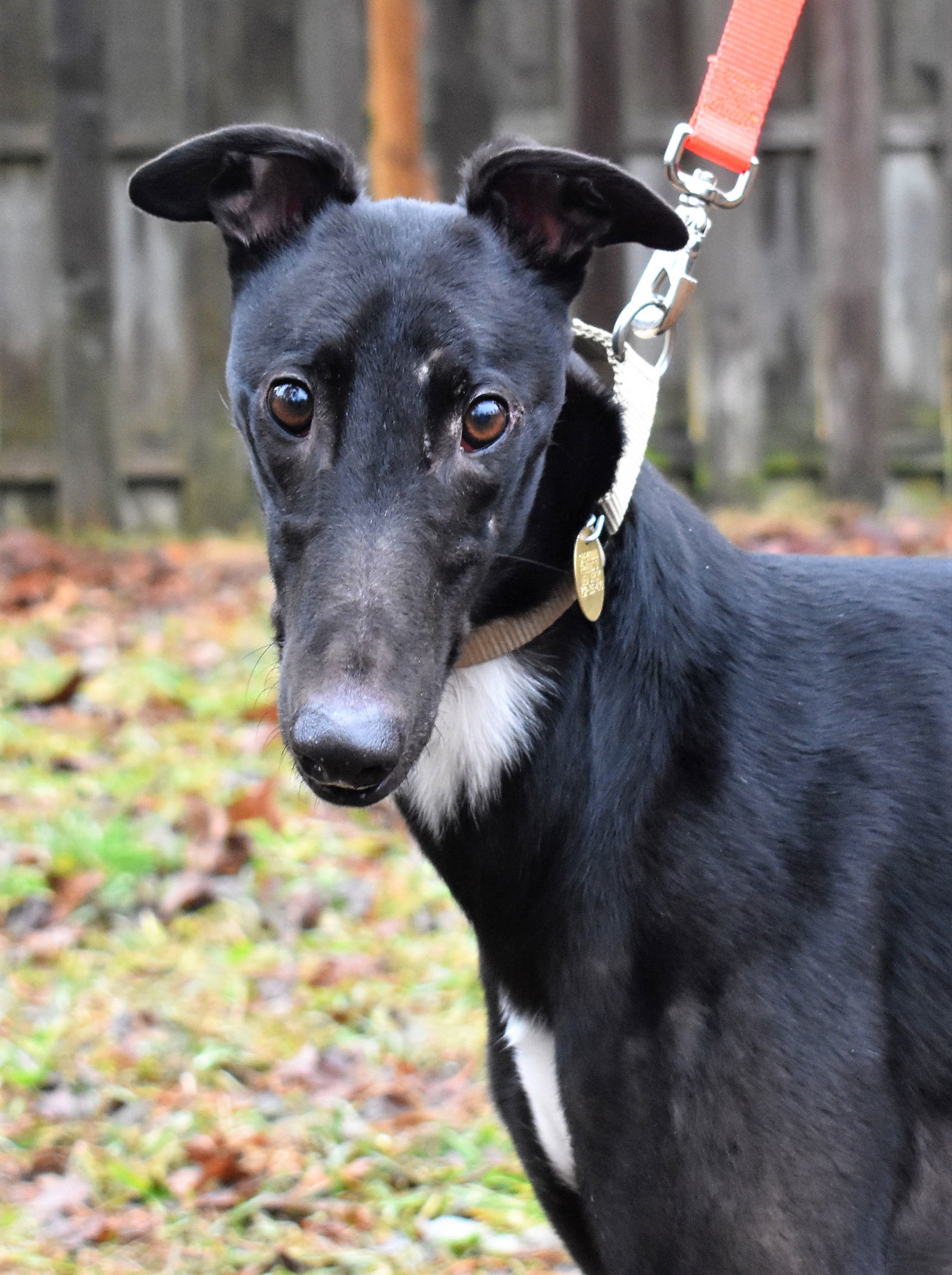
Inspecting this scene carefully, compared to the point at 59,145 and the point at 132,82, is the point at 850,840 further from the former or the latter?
the point at 132,82

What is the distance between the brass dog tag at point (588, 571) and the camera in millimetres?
1882

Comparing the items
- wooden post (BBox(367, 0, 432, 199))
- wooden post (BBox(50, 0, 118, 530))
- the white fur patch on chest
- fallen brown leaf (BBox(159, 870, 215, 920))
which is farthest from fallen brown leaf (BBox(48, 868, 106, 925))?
wooden post (BBox(50, 0, 118, 530))

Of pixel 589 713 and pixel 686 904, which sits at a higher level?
pixel 589 713

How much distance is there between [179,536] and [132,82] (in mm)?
2346

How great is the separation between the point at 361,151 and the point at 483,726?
226 inches

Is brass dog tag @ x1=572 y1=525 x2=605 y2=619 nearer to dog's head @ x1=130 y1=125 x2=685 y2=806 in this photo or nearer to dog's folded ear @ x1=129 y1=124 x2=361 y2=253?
dog's head @ x1=130 y1=125 x2=685 y2=806

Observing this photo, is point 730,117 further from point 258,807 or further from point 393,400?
point 258,807

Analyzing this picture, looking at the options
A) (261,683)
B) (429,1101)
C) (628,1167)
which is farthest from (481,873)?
(261,683)

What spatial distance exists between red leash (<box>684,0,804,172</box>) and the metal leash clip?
27mm

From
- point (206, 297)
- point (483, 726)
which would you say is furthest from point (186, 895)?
point (206, 297)

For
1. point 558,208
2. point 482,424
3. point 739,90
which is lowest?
point 482,424

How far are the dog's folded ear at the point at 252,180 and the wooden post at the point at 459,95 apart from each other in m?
4.21

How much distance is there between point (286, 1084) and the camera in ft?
10.5

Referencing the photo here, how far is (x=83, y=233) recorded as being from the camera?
718cm
